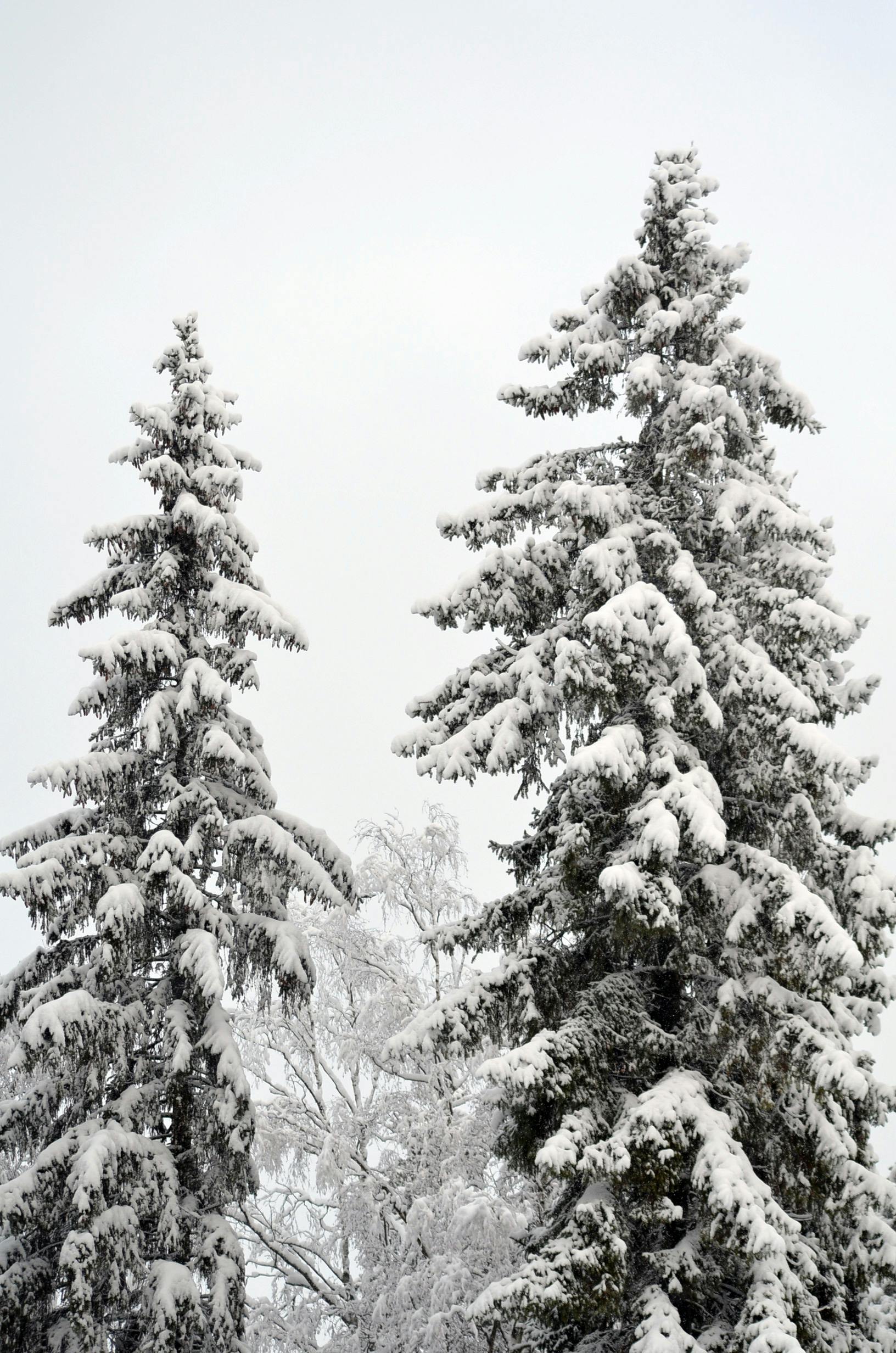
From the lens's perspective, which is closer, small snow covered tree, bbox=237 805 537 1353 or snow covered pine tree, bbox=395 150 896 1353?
snow covered pine tree, bbox=395 150 896 1353

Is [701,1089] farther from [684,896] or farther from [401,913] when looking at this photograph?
[401,913]

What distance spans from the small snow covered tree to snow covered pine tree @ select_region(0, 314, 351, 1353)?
2.07 meters

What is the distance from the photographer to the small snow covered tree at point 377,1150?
14734 mm

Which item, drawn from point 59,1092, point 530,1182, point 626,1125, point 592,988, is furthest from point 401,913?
point 626,1125

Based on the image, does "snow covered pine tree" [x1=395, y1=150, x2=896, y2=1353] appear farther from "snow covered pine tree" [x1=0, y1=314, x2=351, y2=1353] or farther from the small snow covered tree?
the small snow covered tree

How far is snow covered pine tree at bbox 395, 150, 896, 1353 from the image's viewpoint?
29.4 ft

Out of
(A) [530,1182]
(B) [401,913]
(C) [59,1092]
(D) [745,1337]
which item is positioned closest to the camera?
(D) [745,1337]

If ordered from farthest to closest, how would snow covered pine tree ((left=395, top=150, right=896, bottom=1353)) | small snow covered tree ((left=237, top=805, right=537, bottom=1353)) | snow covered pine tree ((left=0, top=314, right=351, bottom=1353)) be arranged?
small snow covered tree ((left=237, top=805, right=537, bottom=1353)) < snow covered pine tree ((left=0, top=314, right=351, bottom=1353)) < snow covered pine tree ((left=395, top=150, right=896, bottom=1353))

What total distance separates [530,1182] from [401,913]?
571 centimetres

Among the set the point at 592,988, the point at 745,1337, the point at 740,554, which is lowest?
the point at 745,1337

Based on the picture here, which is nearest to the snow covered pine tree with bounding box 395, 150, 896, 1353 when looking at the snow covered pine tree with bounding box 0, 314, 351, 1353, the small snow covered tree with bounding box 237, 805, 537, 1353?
the snow covered pine tree with bounding box 0, 314, 351, 1353

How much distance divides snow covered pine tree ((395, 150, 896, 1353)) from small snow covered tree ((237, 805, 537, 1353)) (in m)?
4.31

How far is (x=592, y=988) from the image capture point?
408 inches

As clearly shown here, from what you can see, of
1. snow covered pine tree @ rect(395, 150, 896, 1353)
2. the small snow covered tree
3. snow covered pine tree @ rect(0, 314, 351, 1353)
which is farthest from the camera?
the small snow covered tree
